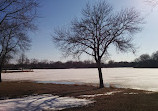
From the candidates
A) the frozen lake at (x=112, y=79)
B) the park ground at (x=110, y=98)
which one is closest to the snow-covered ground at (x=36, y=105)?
the park ground at (x=110, y=98)

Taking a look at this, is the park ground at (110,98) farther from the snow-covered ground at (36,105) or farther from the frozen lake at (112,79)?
the frozen lake at (112,79)

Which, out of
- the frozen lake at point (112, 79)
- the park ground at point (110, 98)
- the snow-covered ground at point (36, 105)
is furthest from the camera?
the frozen lake at point (112, 79)

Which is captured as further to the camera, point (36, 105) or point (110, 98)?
point (110, 98)

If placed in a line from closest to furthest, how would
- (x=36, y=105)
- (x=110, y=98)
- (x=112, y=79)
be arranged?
(x=36, y=105) < (x=110, y=98) < (x=112, y=79)

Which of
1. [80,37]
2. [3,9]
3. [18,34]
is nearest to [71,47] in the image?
[80,37]

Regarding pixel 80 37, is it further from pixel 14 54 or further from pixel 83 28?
pixel 14 54

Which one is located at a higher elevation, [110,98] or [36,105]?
[36,105]

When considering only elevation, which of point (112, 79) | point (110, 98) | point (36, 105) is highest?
point (36, 105)

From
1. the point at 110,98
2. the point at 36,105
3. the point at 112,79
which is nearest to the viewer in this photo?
the point at 36,105

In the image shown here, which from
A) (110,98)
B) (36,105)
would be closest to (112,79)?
(110,98)

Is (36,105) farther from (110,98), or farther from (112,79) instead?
(112,79)

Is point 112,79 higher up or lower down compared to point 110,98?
lower down

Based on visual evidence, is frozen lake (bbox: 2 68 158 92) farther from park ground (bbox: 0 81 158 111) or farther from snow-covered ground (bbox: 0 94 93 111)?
snow-covered ground (bbox: 0 94 93 111)

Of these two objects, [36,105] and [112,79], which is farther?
[112,79]
